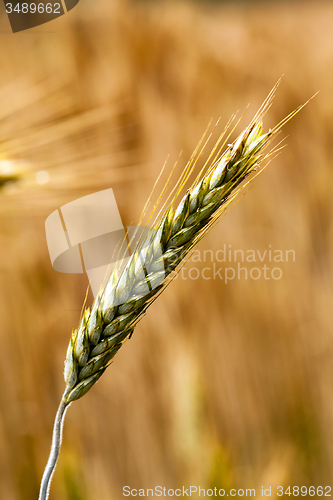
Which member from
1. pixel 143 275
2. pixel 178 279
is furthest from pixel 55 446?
pixel 178 279

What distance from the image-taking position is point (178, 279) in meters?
0.49

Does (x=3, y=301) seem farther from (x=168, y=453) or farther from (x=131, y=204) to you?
(x=168, y=453)

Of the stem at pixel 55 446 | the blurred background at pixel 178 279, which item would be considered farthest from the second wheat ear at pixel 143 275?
the blurred background at pixel 178 279

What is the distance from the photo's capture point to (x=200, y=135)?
19.5 inches

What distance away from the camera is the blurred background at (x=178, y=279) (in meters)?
0.48

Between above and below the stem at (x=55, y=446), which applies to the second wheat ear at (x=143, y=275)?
above

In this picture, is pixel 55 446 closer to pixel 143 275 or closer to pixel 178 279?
pixel 143 275

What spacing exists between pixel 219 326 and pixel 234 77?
0.47m

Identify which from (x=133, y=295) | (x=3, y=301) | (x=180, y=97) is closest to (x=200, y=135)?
(x=180, y=97)

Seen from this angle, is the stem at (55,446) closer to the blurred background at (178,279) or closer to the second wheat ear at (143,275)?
the second wheat ear at (143,275)

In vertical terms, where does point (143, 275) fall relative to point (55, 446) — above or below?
above

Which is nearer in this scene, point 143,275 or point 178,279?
point 143,275

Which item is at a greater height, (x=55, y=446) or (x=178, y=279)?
(x=178, y=279)

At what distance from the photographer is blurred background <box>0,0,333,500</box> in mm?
475
